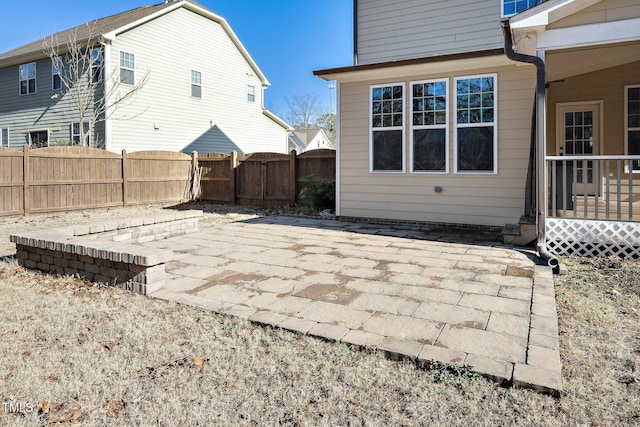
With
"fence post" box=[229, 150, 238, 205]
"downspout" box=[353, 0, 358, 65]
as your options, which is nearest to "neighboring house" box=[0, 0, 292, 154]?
"fence post" box=[229, 150, 238, 205]

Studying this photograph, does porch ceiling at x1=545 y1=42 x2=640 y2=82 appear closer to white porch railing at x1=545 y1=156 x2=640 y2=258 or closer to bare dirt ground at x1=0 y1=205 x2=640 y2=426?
white porch railing at x1=545 y1=156 x2=640 y2=258

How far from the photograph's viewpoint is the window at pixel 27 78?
1667cm

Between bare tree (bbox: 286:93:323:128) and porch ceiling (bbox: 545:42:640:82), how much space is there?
40.3 m

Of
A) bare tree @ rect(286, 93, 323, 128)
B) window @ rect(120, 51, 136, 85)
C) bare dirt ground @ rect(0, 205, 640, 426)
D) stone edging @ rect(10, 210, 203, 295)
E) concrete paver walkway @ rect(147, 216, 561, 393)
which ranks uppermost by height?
bare tree @ rect(286, 93, 323, 128)

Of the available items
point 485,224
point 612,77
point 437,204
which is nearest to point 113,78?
point 437,204

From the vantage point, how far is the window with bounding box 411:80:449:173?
313 inches

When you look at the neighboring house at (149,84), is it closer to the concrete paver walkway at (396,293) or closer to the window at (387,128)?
the window at (387,128)

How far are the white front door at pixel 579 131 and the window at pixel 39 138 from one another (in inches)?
654

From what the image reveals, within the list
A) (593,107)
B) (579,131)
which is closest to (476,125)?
(579,131)

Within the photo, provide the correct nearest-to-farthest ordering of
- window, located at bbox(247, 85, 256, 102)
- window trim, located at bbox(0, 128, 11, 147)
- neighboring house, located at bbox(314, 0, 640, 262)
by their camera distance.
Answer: neighboring house, located at bbox(314, 0, 640, 262)
window trim, located at bbox(0, 128, 11, 147)
window, located at bbox(247, 85, 256, 102)

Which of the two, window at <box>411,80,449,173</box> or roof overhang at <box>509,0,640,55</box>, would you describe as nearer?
roof overhang at <box>509,0,640,55</box>

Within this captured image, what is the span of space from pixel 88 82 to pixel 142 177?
16.4ft

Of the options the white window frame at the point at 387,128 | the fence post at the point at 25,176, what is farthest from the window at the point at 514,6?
the fence post at the point at 25,176

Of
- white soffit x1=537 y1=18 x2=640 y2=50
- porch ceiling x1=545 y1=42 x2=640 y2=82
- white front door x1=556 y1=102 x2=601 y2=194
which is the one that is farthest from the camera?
white front door x1=556 y1=102 x2=601 y2=194
